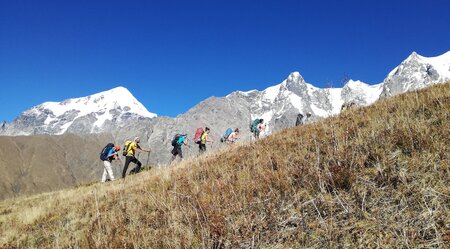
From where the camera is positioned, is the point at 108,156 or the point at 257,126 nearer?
the point at 108,156

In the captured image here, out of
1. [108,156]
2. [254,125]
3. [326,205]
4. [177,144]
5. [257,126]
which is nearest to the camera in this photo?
[326,205]

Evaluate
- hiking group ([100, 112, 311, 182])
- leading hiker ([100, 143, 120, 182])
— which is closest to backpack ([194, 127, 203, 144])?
hiking group ([100, 112, 311, 182])

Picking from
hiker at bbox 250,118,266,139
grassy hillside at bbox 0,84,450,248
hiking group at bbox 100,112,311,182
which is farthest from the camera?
hiker at bbox 250,118,266,139

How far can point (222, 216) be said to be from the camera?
4.61 metres

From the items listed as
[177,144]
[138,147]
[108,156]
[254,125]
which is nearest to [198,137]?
[177,144]

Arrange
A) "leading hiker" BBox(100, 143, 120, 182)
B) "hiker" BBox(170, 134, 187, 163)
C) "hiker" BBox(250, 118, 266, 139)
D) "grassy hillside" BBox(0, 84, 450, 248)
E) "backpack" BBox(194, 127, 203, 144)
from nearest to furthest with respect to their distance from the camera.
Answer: "grassy hillside" BBox(0, 84, 450, 248) < "leading hiker" BBox(100, 143, 120, 182) < "hiker" BBox(170, 134, 187, 163) < "backpack" BBox(194, 127, 203, 144) < "hiker" BBox(250, 118, 266, 139)

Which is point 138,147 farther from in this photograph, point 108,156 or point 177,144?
point 177,144

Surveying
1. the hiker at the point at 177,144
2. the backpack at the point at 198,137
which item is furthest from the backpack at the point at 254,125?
the hiker at the point at 177,144

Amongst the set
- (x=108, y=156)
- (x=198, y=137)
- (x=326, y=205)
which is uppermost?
(x=198, y=137)

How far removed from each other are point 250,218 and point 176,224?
1.26m

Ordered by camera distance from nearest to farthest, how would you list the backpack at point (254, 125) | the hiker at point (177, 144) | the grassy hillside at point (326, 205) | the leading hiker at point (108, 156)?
the grassy hillside at point (326, 205)
the leading hiker at point (108, 156)
the hiker at point (177, 144)
the backpack at point (254, 125)

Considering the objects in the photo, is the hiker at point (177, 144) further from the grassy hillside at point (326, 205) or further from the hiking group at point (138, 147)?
the grassy hillside at point (326, 205)

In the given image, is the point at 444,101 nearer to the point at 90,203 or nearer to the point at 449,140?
the point at 449,140

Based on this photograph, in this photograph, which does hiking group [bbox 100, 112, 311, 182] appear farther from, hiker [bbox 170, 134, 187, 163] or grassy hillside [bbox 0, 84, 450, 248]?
grassy hillside [bbox 0, 84, 450, 248]
